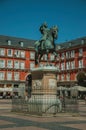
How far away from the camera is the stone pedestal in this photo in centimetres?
2128

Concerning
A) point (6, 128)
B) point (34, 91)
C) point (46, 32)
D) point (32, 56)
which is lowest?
point (6, 128)

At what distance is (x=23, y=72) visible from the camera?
91562 mm

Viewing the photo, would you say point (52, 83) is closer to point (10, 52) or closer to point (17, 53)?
point (10, 52)

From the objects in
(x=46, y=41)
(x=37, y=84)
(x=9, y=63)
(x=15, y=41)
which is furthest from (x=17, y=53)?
(x=37, y=84)

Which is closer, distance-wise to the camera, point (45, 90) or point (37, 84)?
point (45, 90)

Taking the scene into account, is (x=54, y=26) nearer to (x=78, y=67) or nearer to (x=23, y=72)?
(x=78, y=67)

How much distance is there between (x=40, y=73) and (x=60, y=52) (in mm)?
71027

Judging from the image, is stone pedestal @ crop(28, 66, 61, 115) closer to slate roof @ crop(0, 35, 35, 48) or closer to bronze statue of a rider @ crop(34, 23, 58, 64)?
bronze statue of a rider @ crop(34, 23, 58, 64)

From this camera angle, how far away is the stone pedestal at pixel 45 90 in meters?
21.3

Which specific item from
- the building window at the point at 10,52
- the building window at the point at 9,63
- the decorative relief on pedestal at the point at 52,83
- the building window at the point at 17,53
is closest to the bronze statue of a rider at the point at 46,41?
the decorative relief on pedestal at the point at 52,83

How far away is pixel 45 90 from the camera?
21.9 m

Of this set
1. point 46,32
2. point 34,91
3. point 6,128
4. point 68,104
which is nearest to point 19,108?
point 34,91

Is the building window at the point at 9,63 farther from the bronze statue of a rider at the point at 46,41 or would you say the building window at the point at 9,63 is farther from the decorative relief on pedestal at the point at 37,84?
the decorative relief on pedestal at the point at 37,84

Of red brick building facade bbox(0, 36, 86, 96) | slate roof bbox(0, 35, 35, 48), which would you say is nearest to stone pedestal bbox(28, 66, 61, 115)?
red brick building facade bbox(0, 36, 86, 96)
